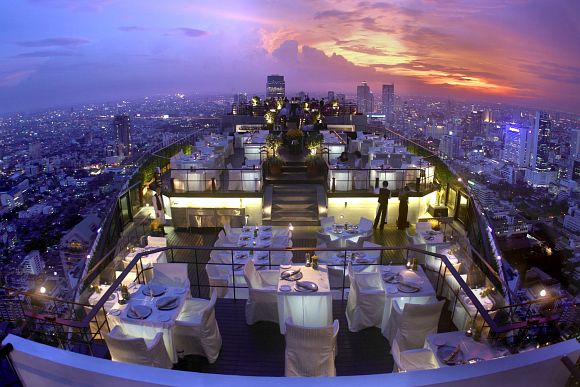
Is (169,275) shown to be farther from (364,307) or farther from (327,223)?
(327,223)

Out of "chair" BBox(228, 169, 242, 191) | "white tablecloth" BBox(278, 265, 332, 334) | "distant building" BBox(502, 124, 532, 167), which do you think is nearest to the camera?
"white tablecloth" BBox(278, 265, 332, 334)

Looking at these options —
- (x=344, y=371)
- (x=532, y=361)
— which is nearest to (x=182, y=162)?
(x=344, y=371)

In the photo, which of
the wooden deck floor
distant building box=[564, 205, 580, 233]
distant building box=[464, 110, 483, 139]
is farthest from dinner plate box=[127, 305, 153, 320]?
distant building box=[464, 110, 483, 139]

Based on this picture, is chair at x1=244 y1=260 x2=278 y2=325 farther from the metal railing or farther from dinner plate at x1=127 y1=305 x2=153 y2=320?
the metal railing

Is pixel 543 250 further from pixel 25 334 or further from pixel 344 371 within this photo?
pixel 25 334

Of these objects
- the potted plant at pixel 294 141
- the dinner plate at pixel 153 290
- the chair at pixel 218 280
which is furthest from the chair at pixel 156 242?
the potted plant at pixel 294 141

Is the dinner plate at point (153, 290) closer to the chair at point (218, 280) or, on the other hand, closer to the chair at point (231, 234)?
A: the chair at point (218, 280)
